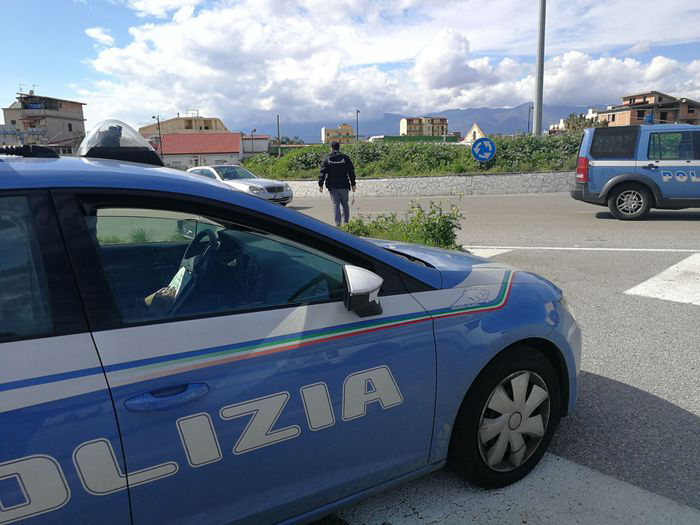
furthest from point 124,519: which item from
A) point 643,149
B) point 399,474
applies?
point 643,149

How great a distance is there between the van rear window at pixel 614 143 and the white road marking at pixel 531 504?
9.66m

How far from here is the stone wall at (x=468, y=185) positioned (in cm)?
1928

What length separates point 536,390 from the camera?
2.58m

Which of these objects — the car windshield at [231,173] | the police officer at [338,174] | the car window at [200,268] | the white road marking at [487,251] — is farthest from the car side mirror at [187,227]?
the car windshield at [231,173]

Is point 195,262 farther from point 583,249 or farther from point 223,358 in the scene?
point 583,249

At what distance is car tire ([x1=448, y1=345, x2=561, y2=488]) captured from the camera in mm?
2387

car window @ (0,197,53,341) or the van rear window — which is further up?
the van rear window

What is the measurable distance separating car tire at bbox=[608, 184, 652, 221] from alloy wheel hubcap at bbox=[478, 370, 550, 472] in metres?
9.62

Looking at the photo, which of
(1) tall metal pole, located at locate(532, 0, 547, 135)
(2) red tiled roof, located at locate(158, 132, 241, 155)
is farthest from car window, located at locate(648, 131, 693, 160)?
(2) red tiled roof, located at locate(158, 132, 241, 155)

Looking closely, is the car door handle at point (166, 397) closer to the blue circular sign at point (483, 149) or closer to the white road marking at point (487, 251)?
the white road marking at point (487, 251)

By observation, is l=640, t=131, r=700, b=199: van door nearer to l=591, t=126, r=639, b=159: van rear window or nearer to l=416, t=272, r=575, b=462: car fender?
l=591, t=126, r=639, b=159: van rear window

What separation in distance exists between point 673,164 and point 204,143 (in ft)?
277

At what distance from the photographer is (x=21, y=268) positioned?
162 cm

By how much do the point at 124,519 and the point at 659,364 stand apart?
3771 mm
